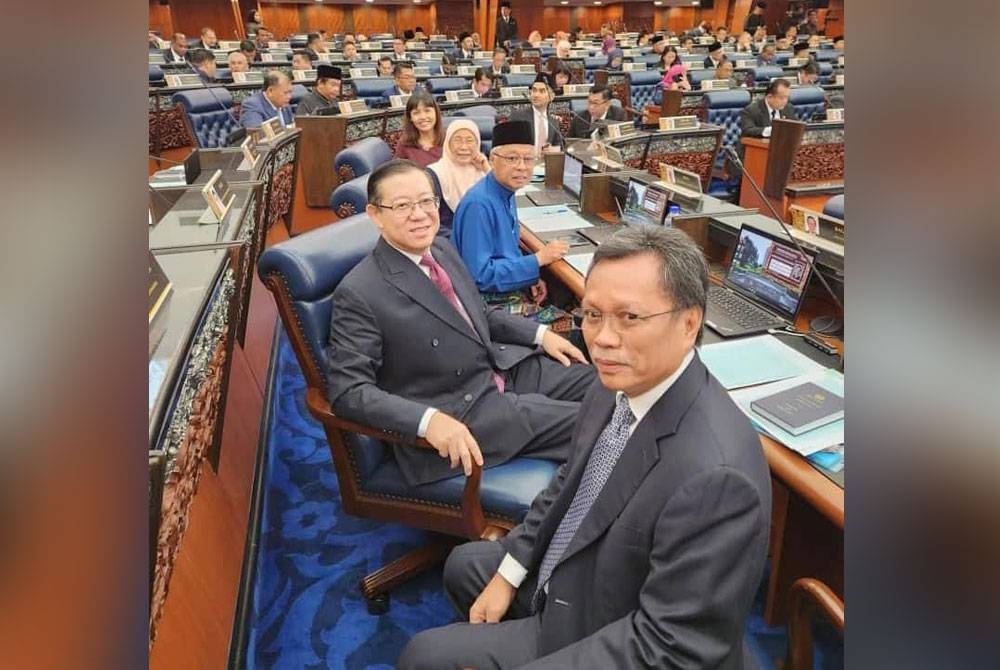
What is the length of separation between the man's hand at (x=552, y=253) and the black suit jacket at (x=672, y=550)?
1.42 metres

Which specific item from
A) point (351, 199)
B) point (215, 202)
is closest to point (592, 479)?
point (215, 202)

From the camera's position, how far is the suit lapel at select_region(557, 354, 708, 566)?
1119mm

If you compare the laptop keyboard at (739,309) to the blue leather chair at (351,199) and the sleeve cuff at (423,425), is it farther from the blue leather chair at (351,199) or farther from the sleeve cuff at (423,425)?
the blue leather chair at (351,199)

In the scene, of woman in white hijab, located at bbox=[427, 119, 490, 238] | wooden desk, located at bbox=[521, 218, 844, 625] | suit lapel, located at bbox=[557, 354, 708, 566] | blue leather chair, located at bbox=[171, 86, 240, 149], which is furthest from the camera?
blue leather chair, located at bbox=[171, 86, 240, 149]

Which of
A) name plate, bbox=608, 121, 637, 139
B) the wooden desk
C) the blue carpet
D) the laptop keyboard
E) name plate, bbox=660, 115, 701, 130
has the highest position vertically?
name plate, bbox=660, 115, 701, 130

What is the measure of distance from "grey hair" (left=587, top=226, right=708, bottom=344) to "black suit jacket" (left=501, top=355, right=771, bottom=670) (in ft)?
0.38

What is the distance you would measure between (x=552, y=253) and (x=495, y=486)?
1.10 metres

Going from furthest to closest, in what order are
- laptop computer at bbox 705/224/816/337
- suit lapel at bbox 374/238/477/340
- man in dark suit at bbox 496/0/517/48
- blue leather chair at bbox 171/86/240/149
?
man in dark suit at bbox 496/0/517/48 < blue leather chair at bbox 171/86/240/149 < laptop computer at bbox 705/224/816/337 < suit lapel at bbox 374/238/477/340

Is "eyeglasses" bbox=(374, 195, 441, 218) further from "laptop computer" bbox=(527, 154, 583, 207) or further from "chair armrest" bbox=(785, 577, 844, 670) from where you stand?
"laptop computer" bbox=(527, 154, 583, 207)

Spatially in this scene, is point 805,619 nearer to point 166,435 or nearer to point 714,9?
point 166,435

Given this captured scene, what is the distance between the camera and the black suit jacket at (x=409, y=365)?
172 cm

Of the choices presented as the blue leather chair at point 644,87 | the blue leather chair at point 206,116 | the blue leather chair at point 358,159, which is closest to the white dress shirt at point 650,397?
the blue leather chair at point 358,159

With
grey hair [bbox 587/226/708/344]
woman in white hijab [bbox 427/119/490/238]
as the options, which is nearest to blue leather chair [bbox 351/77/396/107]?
woman in white hijab [bbox 427/119/490/238]
